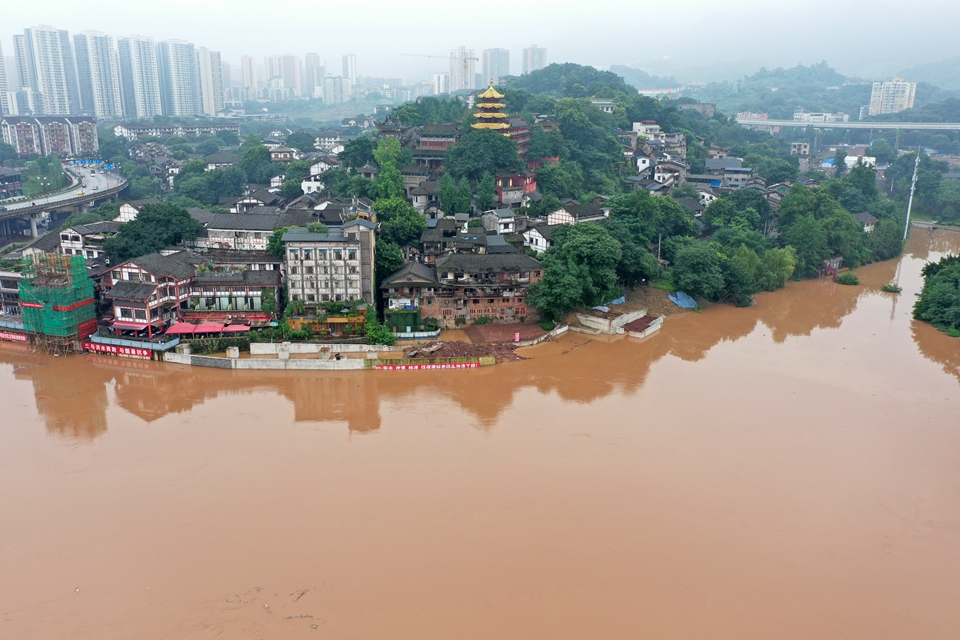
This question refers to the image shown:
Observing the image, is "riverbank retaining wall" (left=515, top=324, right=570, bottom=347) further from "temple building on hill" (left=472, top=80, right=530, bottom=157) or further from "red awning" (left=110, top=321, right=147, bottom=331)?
"temple building on hill" (left=472, top=80, right=530, bottom=157)

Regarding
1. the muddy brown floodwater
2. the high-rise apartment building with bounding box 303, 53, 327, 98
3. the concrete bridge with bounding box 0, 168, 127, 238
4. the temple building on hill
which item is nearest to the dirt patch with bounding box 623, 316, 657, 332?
the muddy brown floodwater

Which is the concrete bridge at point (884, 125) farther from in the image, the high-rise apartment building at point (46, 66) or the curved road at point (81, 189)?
the high-rise apartment building at point (46, 66)

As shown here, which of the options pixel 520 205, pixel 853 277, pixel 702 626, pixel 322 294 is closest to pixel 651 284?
pixel 520 205

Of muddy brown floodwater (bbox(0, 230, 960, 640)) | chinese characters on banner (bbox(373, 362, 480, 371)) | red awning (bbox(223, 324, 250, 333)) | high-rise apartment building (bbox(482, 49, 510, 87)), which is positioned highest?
high-rise apartment building (bbox(482, 49, 510, 87))

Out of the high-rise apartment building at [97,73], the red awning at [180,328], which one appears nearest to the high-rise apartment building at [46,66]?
the high-rise apartment building at [97,73]

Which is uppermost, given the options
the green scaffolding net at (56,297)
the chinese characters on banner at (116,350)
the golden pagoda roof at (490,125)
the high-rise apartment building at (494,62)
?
the high-rise apartment building at (494,62)

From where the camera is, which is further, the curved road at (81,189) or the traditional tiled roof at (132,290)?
the curved road at (81,189)
